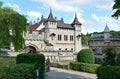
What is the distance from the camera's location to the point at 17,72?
12617 mm

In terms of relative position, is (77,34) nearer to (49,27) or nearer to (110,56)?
(49,27)

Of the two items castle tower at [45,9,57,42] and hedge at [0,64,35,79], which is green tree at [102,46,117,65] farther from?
castle tower at [45,9,57,42]

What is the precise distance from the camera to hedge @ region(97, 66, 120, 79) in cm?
1269

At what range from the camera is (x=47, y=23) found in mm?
54438

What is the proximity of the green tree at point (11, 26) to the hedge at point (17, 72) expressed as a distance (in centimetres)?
A: 1845

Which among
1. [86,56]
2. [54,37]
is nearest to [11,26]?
[86,56]

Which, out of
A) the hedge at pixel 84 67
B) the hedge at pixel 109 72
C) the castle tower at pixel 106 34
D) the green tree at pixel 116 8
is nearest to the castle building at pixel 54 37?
the castle tower at pixel 106 34

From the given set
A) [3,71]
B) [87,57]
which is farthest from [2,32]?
[3,71]

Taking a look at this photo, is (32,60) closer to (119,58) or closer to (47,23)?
(119,58)

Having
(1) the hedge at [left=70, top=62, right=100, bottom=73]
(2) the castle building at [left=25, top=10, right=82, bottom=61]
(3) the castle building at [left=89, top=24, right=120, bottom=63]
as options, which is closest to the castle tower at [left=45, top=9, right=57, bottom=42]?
(2) the castle building at [left=25, top=10, right=82, bottom=61]

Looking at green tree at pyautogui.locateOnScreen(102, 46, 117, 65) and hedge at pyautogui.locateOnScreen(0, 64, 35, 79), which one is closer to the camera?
hedge at pyautogui.locateOnScreen(0, 64, 35, 79)

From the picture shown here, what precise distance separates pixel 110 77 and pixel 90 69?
50.4ft

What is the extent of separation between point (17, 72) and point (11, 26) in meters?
20.0

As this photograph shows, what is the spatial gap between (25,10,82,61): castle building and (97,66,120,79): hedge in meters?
34.0
